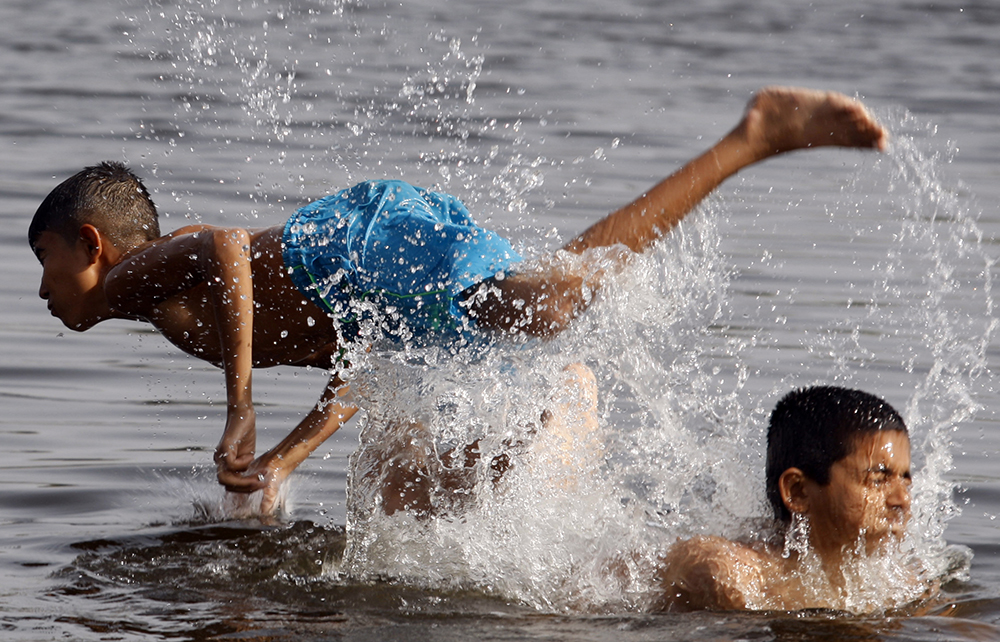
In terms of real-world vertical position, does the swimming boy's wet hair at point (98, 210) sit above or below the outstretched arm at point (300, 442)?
above

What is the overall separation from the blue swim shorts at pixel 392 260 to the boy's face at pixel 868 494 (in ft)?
4.07

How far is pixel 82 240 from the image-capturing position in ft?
16.3

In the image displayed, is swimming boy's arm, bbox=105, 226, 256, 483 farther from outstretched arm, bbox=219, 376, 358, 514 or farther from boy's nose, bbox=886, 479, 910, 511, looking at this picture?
boy's nose, bbox=886, 479, 910, 511

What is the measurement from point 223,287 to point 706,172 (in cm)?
160

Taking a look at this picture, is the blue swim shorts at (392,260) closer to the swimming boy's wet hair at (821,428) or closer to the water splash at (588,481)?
the water splash at (588,481)

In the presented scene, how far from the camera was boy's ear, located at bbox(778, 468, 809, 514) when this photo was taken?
427cm

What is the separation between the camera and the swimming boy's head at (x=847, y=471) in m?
4.18

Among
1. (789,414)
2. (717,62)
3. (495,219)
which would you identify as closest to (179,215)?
(495,219)

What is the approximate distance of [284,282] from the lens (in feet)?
16.1

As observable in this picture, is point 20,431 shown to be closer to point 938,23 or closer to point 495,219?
point 495,219

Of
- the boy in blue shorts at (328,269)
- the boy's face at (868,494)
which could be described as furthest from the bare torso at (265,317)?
the boy's face at (868,494)

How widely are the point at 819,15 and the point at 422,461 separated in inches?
804

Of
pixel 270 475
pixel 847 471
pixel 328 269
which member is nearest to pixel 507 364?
pixel 328 269

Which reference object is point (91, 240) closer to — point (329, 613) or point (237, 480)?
point (237, 480)
